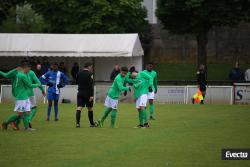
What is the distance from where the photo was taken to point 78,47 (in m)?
44.7

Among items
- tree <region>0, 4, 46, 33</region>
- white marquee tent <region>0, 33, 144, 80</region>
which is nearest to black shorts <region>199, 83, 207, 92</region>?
white marquee tent <region>0, 33, 144, 80</region>

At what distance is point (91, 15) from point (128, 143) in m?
34.7

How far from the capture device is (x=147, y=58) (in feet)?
202

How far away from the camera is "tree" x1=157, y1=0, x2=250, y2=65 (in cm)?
5419

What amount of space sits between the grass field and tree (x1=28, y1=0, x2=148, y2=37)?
80.5ft

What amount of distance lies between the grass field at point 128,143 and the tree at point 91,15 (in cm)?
2453

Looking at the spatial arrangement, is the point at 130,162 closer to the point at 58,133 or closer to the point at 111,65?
the point at 58,133

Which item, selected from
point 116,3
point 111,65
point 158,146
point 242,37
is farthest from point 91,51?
point 158,146

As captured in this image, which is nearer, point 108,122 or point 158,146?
point 158,146

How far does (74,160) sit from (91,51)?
27.9m

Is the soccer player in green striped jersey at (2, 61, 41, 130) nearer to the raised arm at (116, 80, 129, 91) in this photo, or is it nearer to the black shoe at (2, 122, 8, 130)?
the black shoe at (2, 122, 8, 130)

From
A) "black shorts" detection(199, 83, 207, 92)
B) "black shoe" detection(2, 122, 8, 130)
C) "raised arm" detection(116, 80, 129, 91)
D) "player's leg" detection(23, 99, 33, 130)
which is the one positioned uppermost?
"raised arm" detection(116, 80, 129, 91)

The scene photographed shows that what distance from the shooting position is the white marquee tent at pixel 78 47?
145 feet

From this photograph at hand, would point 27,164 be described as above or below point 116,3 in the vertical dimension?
below
